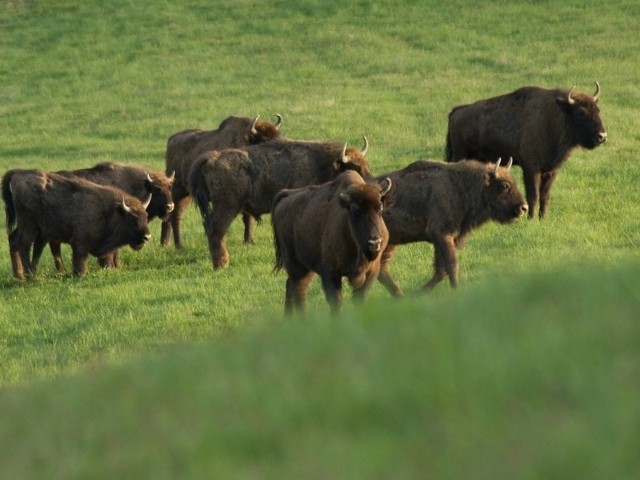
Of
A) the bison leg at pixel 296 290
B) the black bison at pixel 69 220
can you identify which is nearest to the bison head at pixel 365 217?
the bison leg at pixel 296 290

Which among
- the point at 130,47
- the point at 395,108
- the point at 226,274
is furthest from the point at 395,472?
the point at 130,47

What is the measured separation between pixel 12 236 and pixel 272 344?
1208cm

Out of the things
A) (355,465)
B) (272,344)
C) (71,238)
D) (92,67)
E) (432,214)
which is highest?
(355,465)

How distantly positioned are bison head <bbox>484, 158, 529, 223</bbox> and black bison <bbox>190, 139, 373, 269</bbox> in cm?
326

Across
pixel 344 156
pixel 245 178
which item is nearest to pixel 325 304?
pixel 344 156

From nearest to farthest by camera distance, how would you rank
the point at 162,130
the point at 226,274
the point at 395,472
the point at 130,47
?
the point at 395,472
the point at 226,274
the point at 162,130
the point at 130,47

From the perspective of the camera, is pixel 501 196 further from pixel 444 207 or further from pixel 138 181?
pixel 138 181

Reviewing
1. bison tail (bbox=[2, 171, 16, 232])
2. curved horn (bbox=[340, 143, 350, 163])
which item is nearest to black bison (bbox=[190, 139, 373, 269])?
curved horn (bbox=[340, 143, 350, 163])

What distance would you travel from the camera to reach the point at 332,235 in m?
12.9

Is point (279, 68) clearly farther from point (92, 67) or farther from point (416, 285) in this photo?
point (416, 285)

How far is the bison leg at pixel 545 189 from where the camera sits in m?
20.2

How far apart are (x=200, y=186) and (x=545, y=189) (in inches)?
216

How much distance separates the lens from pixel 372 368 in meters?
6.75

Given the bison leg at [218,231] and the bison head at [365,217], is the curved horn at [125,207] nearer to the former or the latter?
the bison leg at [218,231]
